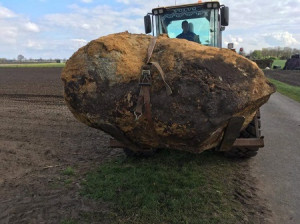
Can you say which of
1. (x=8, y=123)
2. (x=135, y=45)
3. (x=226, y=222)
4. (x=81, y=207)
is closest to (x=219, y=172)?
(x=226, y=222)

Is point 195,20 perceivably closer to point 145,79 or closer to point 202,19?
point 202,19

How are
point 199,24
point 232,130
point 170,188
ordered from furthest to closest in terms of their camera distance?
point 199,24 < point 170,188 < point 232,130

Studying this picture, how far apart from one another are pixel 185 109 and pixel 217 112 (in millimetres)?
276

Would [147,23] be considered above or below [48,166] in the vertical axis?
above

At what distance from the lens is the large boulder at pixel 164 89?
2818 millimetres

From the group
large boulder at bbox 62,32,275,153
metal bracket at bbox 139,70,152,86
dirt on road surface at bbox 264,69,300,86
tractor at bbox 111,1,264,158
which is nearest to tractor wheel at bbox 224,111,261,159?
large boulder at bbox 62,32,275,153

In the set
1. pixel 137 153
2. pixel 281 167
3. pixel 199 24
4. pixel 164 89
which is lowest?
pixel 281 167

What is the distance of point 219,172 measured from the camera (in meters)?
4.59

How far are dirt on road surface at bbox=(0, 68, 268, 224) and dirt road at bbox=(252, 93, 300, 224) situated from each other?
0.63 ft

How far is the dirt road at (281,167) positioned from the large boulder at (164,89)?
121 cm

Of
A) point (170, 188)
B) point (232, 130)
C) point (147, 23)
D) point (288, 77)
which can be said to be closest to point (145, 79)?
point (232, 130)

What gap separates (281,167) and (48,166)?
3541 millimetres

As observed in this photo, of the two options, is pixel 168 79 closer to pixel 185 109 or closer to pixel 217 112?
pixel 185 109

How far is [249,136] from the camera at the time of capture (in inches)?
169
